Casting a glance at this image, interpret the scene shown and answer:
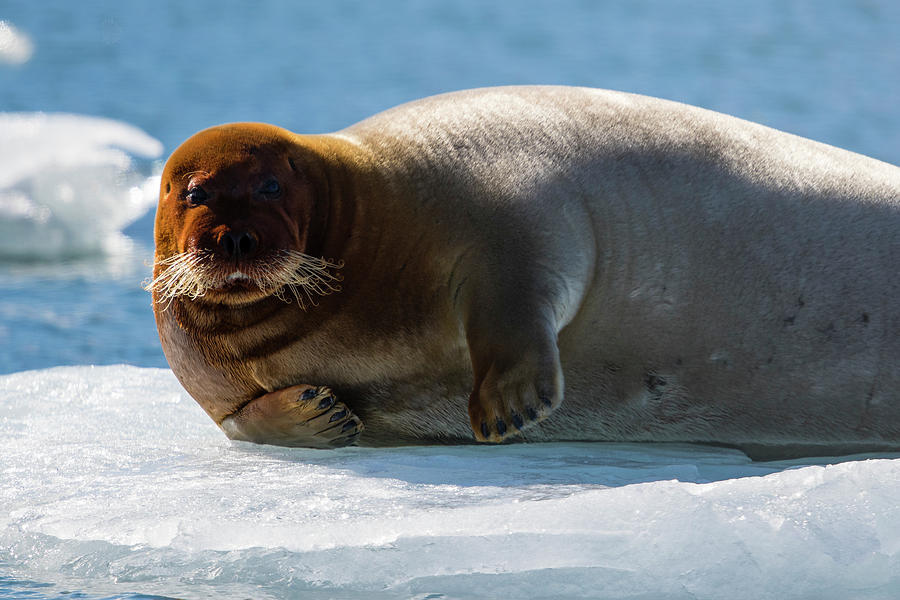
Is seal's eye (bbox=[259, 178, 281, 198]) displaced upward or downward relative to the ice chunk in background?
upward

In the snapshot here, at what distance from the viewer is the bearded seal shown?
4023 millimetres

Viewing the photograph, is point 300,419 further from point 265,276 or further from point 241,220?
point 241,220

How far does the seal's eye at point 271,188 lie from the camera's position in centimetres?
394

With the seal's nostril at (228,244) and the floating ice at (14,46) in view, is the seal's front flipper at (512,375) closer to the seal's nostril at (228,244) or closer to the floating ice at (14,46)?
the seal's nostril at (228,244)

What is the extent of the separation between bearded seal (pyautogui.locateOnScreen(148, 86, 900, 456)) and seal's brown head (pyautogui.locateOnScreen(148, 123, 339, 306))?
0.01 metres

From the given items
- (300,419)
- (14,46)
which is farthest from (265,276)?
(14,46)

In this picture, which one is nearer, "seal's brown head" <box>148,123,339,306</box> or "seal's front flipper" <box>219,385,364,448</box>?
"seal's brown head" <box>148,123,339,306</box>

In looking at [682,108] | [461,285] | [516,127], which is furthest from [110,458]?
[682,108]

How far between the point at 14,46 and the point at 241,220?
874 inches

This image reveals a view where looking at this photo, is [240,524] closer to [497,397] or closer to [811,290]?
[497,397]

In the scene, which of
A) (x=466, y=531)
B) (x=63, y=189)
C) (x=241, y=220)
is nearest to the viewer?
(x=466, y=531)

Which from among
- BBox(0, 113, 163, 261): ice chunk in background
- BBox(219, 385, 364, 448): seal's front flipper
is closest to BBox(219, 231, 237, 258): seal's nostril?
BBox(219, 385, 364, 448): seal's front flipper

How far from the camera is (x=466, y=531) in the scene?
3148 millimetres

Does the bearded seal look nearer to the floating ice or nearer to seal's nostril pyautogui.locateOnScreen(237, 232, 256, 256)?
seal's nostril pyautogui.locateOnScreen(237, 232, 256, 256)
